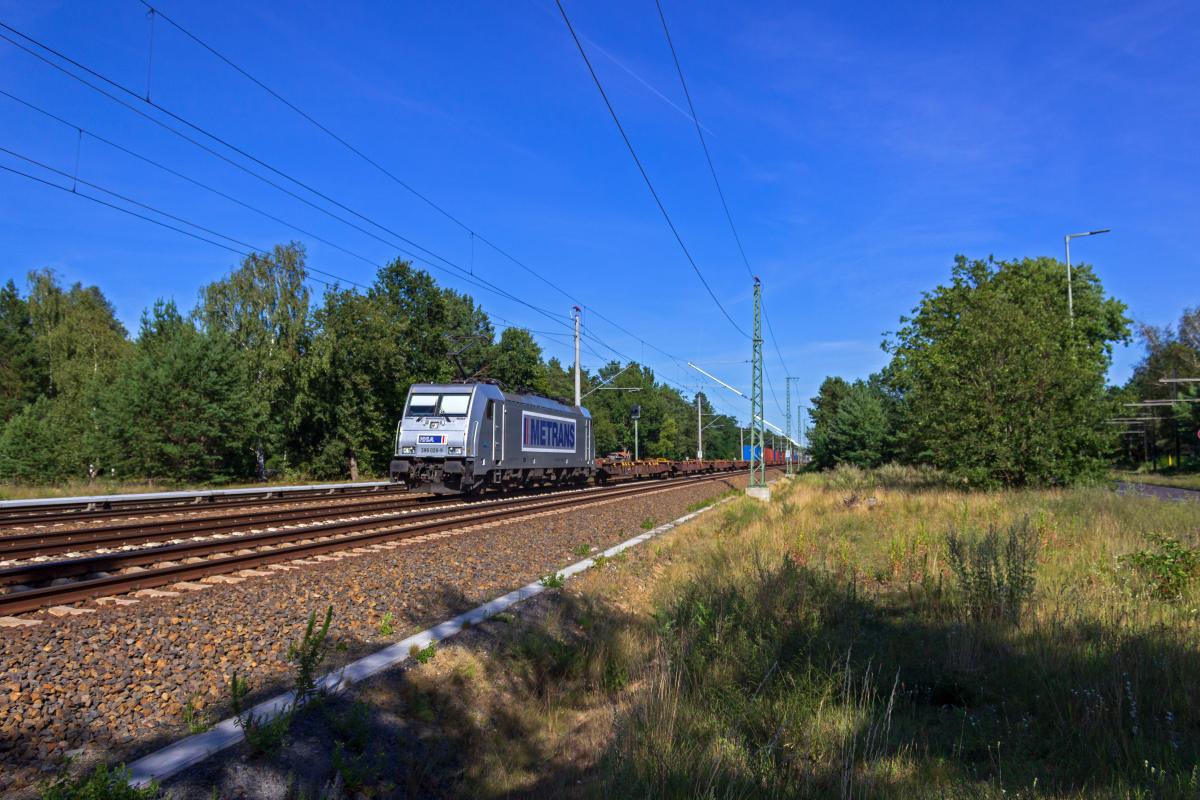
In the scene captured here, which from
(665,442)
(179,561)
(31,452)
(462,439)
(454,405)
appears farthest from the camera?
(665,442)

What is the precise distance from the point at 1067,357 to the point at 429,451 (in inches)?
706

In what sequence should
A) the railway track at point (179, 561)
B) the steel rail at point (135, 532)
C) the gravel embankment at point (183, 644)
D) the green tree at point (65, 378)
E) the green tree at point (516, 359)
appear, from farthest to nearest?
1. the green tree at point (516, 359)
2. the green tree at point (65, 378)
3. the steel rail at point (135, 532)
4. the railway track at point (179, 561)
5. the gravel embankment at point (183, 644)

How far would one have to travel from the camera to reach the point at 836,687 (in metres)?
5.36

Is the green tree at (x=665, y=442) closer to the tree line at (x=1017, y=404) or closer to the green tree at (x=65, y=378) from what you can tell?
the green tree at (x=65, y=378)

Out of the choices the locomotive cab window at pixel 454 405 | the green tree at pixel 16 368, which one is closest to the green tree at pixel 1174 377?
the locomotive cab window at pixel 454 405

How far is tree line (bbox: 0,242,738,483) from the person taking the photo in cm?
3238

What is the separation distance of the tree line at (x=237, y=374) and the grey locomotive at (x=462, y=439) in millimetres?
2108

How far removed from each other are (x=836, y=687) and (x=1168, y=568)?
486 cm

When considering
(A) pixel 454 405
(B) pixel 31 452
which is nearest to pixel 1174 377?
(A) pixel 454 405

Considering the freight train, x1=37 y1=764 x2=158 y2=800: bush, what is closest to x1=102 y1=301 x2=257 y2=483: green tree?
the freight train

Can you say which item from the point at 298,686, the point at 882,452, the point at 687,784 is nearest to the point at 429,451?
the point at 298,686

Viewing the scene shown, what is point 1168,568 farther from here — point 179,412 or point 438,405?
point 179,412

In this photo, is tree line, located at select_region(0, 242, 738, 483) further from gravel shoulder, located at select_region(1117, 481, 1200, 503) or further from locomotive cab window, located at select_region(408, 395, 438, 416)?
gravel shoulder, located at select_region(1117, 481, 1200, 503)

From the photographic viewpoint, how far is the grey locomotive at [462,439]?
813 inches
